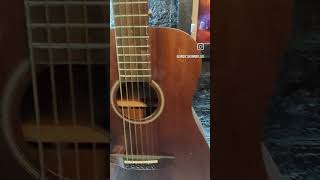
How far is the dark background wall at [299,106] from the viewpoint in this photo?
56 centimetres

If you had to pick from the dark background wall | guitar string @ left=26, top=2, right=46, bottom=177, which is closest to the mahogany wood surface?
guitar string @ left=26, top=2, right=46, bottom=177

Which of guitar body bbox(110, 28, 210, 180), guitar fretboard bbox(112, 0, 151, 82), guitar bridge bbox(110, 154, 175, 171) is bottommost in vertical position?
guitar bridge bbox(110, 154, 175, 171)

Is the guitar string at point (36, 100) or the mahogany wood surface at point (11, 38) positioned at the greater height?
the mahogany wood surface at point (11, 38)

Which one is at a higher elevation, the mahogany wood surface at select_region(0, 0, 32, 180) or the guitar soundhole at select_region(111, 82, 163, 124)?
the mahogany wood surface at select_region(0, 0, 32, 180)

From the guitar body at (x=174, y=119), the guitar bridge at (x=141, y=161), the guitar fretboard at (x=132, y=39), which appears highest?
the guitar fretboard at (x=132, y=39)

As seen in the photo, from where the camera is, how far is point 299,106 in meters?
0.60

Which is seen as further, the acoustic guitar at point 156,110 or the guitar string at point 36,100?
the acoustic guitar at point 156,110

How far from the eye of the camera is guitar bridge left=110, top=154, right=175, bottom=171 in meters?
0.67

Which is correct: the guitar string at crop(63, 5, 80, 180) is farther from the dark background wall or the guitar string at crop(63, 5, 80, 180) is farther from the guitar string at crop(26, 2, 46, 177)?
the dark background wall

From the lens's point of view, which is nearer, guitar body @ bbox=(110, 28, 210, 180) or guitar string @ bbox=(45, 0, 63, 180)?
guitar string @ bbox=(45, 0, 63, 180)

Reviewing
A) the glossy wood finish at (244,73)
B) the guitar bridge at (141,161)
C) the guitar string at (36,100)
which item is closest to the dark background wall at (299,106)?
the glossy wood finish at (244,73)

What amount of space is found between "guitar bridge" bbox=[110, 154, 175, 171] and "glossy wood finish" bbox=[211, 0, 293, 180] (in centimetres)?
13

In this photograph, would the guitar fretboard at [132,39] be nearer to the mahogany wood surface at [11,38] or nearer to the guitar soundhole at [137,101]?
the guitar soundhole at [137,101]

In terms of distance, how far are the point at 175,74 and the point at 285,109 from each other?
0.54ft
